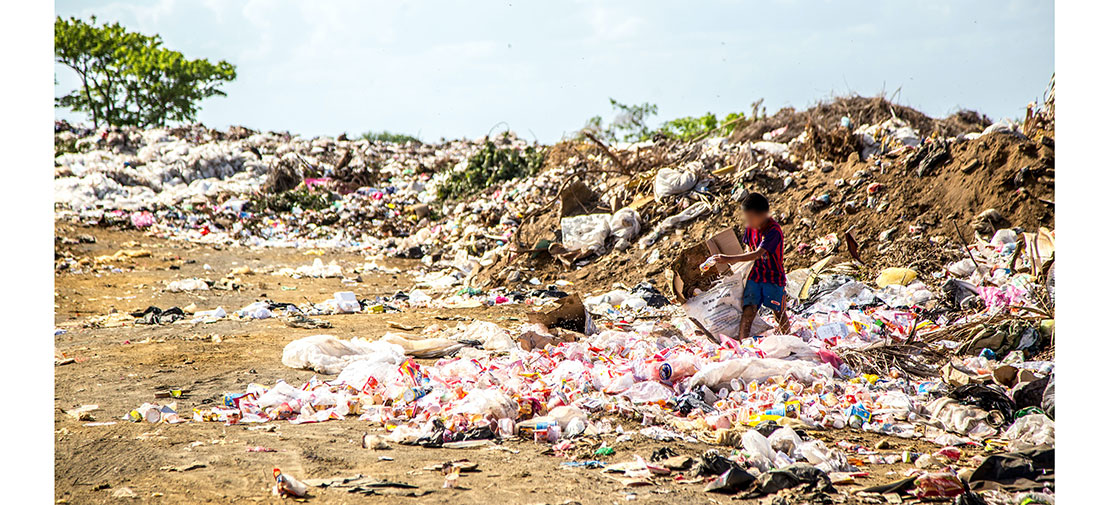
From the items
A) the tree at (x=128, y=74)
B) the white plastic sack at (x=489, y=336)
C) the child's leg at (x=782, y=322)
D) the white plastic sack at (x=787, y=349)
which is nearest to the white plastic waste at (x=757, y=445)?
the white plastic sack at (x=787, y=349)

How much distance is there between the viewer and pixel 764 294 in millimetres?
4500

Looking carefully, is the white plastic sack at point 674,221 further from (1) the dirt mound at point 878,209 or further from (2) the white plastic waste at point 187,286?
(2) the white plastic waste at point 187,286

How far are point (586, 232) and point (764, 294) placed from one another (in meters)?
4.70

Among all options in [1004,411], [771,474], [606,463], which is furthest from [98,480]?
[1004,411]

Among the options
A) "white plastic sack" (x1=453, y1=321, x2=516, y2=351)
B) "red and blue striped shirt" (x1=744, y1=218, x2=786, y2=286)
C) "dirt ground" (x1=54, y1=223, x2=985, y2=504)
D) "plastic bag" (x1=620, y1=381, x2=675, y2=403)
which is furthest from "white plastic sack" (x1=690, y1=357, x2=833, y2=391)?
"white plastic sack" (x1=453, y1=321, x2=516, y2=351)

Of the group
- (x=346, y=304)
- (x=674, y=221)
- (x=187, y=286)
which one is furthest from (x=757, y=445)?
(x=187, y=286)

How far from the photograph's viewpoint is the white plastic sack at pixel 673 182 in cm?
911

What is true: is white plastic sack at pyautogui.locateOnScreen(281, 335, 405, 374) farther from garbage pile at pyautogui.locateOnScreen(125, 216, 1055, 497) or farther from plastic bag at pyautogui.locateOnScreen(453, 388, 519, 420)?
plastic bag at pyautogui.locateOnScreen(453, 388, 519, 420)

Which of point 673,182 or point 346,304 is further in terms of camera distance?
point 673,182

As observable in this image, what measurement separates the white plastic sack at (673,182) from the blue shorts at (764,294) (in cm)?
470

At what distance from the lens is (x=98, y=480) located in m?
2.71

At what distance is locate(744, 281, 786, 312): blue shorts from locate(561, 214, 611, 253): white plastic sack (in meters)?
4.38

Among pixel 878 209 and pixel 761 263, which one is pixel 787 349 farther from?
pixel 878 209

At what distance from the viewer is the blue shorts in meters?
4.49
